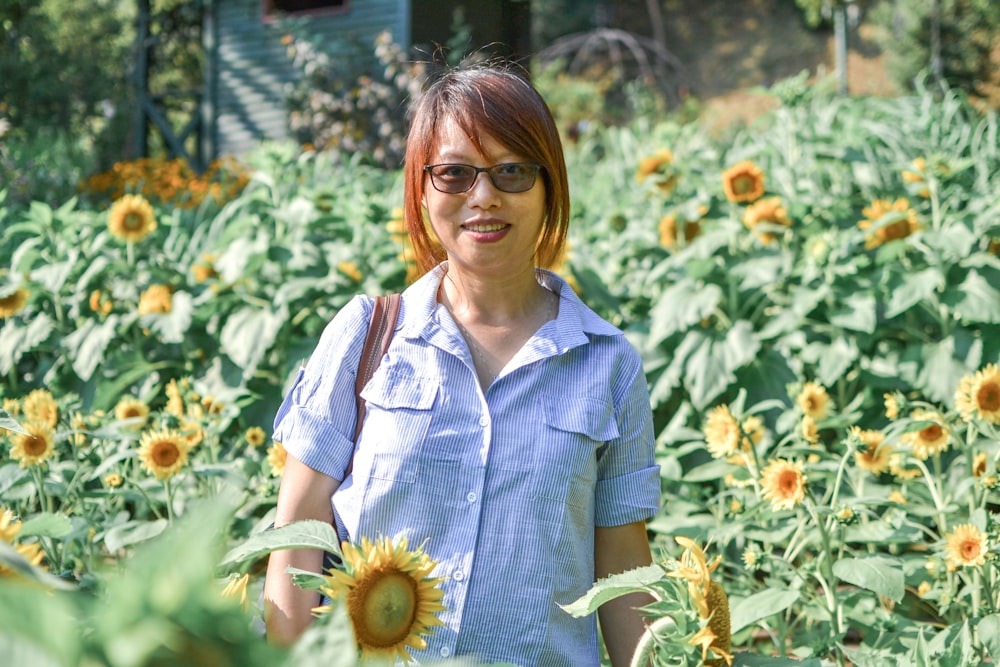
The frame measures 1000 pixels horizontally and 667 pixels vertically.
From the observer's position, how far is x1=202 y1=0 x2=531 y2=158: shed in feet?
37.4

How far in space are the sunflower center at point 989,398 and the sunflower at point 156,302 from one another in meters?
2.26

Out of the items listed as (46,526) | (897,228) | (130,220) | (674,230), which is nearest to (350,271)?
(130,220)

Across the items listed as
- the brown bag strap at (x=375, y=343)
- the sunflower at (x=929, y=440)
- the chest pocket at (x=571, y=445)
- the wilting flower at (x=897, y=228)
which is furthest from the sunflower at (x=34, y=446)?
the wilting flower at (x=897, y=228)

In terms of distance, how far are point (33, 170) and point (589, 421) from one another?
490cm

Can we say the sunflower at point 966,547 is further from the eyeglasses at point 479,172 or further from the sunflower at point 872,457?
the eyeglasses at point 479,172

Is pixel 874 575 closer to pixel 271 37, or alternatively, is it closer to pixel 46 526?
pixel 46 526

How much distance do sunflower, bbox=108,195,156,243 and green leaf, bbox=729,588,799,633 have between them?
2.25 m

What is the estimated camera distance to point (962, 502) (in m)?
2.21

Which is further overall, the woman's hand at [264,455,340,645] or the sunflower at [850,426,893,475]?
the sunflower at [850,426,893,475]

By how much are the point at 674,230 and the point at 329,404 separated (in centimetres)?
216

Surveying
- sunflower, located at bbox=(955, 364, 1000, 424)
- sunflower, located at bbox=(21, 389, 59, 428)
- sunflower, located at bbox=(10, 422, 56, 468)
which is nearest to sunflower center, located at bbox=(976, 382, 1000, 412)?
sunflower, located at bbox=(955, 364, 1000, 424)

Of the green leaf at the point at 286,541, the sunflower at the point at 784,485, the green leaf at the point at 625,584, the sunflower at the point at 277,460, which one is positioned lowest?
the sunflower at the point at 277,460

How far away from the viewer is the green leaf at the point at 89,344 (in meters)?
3.10

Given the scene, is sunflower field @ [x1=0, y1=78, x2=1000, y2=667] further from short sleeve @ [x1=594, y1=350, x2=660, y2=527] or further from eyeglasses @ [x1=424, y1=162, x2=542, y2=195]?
eyeglasses @ [x1=424, y1=162, x2=542, y2=195]
